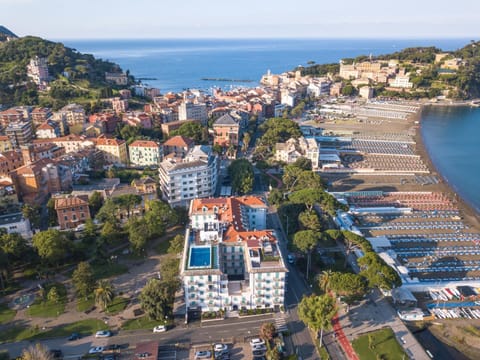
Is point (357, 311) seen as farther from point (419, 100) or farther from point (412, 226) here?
point (419, 100)

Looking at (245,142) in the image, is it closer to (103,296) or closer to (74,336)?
(103,296)

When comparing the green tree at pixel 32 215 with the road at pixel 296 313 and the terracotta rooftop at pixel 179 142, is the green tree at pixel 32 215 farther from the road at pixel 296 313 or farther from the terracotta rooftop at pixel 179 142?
the road at pixel 296 313

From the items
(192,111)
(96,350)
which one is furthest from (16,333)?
(192,111)

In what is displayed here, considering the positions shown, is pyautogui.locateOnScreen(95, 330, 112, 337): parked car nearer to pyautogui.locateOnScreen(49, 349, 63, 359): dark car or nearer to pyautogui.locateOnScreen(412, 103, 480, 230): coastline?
pyautogui.locateOnScreen(49, 349, 63, 359): dark car

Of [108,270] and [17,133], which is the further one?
[17,133]

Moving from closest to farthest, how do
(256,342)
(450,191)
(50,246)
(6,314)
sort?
(256,342), (6,314), (50,246), (450,191)
